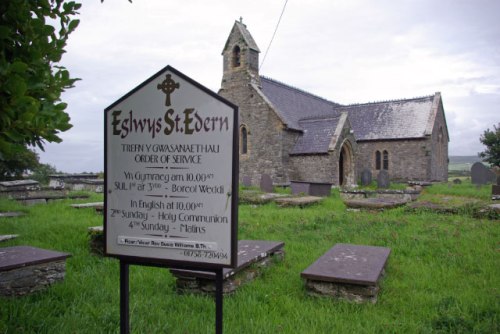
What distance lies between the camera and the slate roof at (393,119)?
26.7m

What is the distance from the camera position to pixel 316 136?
22.4 metres

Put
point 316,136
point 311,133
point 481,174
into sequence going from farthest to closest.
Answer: point 311,133
point 316,136
point 481,174

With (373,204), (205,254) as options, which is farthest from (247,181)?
(205,254)

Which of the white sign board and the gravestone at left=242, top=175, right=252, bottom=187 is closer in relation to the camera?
the white sign board

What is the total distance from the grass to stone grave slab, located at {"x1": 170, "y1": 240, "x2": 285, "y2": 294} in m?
0.13

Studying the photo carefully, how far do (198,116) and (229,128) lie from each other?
9.9 inches

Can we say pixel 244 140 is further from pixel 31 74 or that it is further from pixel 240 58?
pixel 31 74

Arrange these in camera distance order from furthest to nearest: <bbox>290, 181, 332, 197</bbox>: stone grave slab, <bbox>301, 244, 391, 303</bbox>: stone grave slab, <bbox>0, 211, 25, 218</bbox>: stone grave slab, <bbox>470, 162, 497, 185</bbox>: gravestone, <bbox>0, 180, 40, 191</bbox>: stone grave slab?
1. <bbox>470, 162, 497, 185</bbox>: gravestone
2. <bbox>290, 181, 332, 197</bbox>: stone grave slab
3. <bbox>0, 180, 40, 191</bbox>: stone grave slab
4. <bbox>0, 211, 25, 218</bbox>: stone grave slab
5. <bbox>301, 244, 391, 303</bbox>: stone grave slab

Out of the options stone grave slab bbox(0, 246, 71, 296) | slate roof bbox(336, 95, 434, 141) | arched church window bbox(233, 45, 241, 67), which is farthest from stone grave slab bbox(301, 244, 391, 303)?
slate roof bbox(336, 95, 434, 141)

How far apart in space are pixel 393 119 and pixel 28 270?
27186 millimetres

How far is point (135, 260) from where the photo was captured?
2.91 meters

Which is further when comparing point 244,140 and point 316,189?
point 244,140

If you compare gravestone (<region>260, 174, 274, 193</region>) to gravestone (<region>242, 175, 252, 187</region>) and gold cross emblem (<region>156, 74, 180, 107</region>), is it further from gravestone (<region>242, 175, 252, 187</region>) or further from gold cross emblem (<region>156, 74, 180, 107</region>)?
gold cross emblem (<region>156, 74, 180, 107</region>)

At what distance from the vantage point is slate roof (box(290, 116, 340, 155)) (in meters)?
21.6
